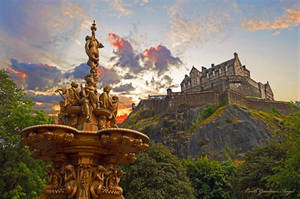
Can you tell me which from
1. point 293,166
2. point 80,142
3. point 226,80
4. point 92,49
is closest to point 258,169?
point 293,166

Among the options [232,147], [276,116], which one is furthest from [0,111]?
[276,116]

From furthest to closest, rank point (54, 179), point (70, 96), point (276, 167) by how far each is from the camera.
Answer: point (276, 167) → point (70, 96) → point (54, 179)

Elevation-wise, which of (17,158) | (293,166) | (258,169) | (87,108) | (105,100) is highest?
(105,100)

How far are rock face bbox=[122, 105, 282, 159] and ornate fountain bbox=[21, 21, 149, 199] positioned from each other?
51.4 meters

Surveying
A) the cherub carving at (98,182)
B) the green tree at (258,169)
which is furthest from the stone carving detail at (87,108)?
the green tree at (258,169)

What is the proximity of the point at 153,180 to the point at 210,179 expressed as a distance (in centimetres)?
1639

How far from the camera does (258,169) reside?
2839cm

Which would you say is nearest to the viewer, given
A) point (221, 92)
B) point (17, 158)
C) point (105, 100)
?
point (105, 100)

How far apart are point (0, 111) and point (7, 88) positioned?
2.25m

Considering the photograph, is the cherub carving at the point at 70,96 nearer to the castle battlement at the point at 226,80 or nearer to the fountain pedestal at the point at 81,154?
the fountain pedestal at the point at 81,154

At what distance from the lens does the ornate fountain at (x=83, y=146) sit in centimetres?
641

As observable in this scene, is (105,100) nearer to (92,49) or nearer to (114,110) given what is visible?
(114,110)

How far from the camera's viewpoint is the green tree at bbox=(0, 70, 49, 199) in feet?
57.7

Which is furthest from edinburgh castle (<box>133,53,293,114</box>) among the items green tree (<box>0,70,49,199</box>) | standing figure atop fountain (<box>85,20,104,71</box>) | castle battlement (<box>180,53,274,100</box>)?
standing figure atop fountain (<box>85,20,104,71</box>)
